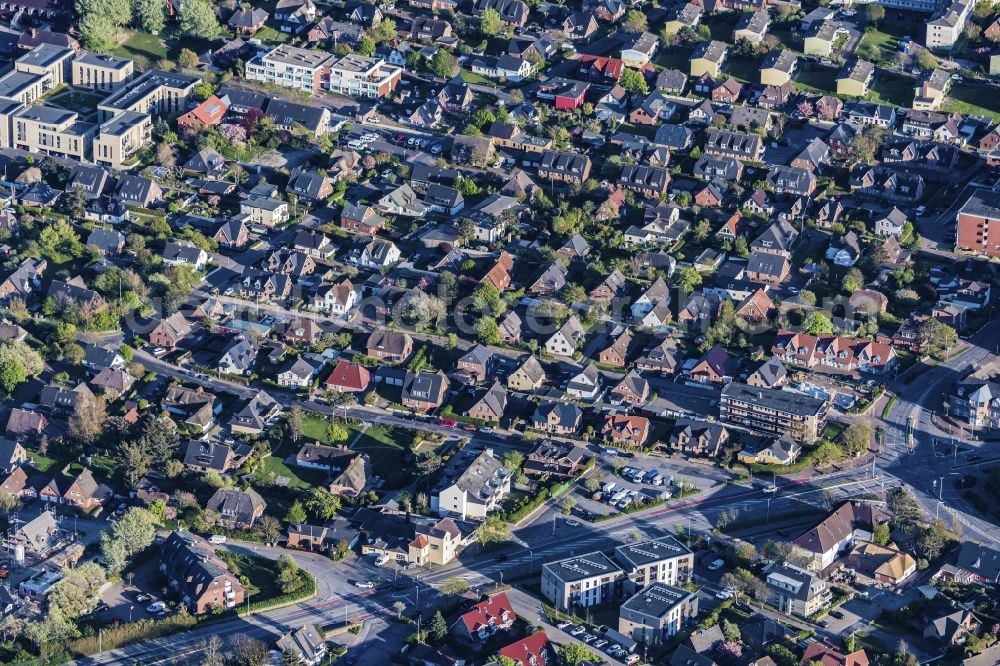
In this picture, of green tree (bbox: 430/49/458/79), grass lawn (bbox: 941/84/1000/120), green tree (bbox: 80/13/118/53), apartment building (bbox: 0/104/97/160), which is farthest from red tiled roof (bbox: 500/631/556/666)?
green tree (bbox: 80/13/118/53)

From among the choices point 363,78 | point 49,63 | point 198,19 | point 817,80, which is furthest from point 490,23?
point 49,63

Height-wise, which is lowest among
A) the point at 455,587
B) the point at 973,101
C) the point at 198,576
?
the point at 198,576

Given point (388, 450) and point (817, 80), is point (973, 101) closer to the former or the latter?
point (817, 80)

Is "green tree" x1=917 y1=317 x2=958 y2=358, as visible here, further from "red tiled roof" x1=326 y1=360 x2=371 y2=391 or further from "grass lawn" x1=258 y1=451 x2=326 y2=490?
"grass lawn" x1=258 y1=451 x2=326 y2=490

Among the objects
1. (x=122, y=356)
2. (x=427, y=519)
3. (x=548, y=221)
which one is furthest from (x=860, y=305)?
(x=122, y=356)

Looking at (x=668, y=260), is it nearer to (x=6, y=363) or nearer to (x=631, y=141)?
(x=631, y=141)
